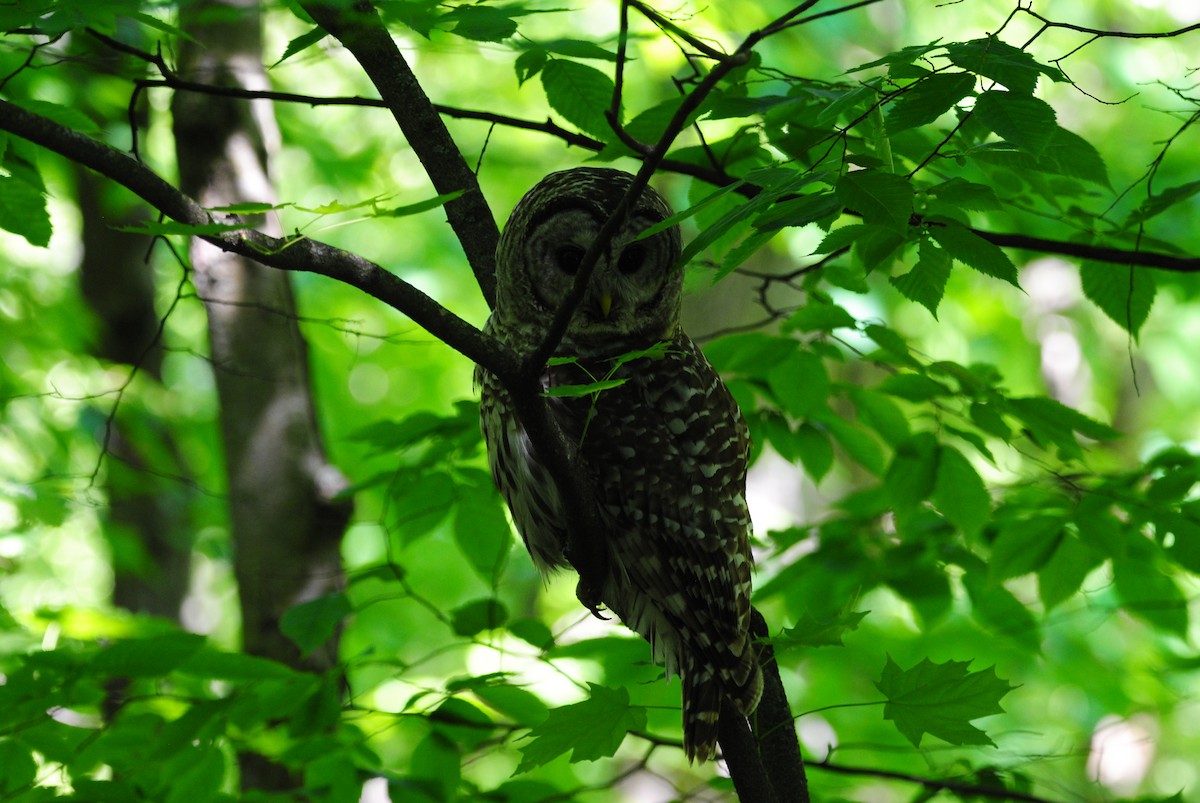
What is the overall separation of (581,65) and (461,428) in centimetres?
98

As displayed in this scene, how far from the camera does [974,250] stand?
163 cm

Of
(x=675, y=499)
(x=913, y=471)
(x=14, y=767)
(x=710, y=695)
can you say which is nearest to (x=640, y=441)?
(x=675, y=499)

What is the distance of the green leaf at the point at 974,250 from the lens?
1604 mm

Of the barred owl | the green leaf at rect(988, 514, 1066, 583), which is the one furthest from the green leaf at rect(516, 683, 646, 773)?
the green leaf at rect(988, 514, 1066, 583)

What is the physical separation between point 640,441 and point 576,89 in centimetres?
Answer: 82

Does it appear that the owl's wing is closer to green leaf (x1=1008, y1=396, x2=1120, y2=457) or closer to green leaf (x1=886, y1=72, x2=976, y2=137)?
green leaf (x1=1008, y1=396, x2=1120, y2=457)

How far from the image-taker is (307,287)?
8.02 m

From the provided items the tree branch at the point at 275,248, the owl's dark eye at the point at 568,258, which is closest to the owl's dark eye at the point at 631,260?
the owl's dark eye at the point at 568,258

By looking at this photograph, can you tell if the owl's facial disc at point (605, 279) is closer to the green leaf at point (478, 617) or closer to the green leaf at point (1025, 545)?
the green leaf at point (478, 617)

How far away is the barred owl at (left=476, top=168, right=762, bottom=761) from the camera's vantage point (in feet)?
7.89

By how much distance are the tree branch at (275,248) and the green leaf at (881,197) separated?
1.80 feet

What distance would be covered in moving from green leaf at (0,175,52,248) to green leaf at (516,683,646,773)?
143 cm

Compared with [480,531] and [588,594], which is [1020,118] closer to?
[588,594]

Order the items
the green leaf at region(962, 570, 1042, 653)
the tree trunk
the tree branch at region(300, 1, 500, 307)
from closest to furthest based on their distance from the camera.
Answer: the tree branch at region(300, 1, 500, 307) < the green leaf at region(962, 570, 1042, 653) < the tree trunk
